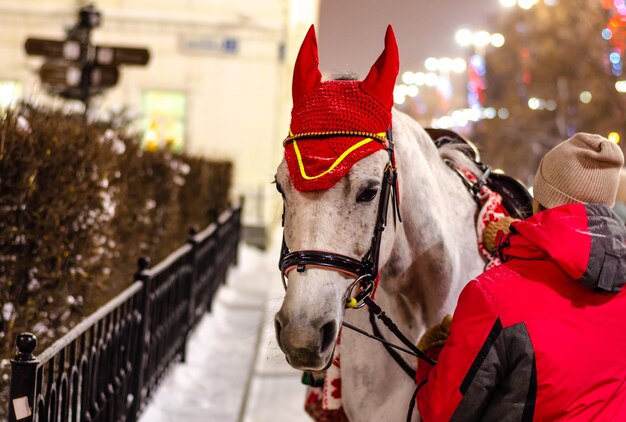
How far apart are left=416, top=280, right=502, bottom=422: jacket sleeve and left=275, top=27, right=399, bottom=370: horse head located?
335 mm

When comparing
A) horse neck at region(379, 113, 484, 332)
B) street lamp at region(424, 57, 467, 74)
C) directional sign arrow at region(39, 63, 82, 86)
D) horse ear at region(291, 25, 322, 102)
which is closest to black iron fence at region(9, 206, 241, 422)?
horse ear at region(291, 25, 322, 102)

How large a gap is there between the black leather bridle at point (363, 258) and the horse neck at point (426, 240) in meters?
0.22

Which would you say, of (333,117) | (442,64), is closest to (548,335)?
(333,117)

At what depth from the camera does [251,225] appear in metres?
20.4

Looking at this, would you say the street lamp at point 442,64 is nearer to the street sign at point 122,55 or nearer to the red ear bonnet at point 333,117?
the street sign at point 122,55

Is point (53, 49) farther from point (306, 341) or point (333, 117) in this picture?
point (306, 341)

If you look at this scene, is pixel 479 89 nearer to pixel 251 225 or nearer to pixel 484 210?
pixel 251 225

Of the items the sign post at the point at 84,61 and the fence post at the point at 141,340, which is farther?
the sign post at the point at 84,61

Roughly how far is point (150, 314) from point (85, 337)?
2.31 m

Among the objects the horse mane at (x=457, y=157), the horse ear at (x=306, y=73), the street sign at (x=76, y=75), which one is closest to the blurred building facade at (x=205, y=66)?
the street sign at (x=76, y=75)

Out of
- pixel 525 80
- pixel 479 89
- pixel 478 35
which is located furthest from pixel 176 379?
pixel 479 89

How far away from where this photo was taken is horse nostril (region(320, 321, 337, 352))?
99.2 inches

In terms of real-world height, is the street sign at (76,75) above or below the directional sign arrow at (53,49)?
below

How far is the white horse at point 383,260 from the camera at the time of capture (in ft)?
8.28
